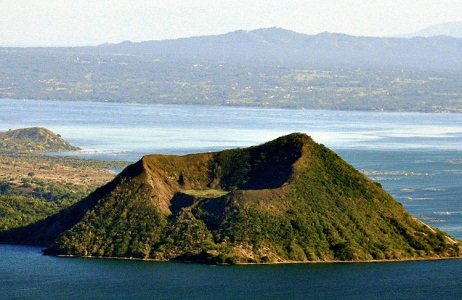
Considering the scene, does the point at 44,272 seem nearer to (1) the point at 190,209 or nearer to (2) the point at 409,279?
(1) the point at 190,209

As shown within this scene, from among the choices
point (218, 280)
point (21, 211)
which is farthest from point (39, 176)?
point (218, 280)

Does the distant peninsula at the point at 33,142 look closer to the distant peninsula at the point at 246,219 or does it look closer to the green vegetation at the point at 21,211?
the green vegetation at the point at 21,211

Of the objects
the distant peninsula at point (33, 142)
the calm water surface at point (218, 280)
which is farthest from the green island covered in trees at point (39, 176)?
the calm water surface at point (218, 280)

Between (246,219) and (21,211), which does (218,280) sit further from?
(21,211)

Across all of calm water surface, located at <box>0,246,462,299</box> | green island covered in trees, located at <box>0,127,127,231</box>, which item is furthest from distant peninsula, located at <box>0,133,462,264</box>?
green island covered in trees, located at <box>0,127,127,231</box>

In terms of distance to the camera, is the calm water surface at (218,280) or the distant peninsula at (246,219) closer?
the calm water surface at (218,280)

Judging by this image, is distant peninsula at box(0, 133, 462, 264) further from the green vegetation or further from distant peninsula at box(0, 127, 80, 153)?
distant peninsula at box(0, 127, 80, 153)
